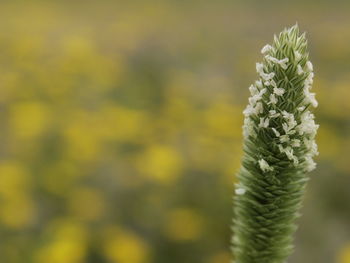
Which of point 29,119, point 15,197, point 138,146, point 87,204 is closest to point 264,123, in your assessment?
point 87,204

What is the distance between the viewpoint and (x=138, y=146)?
6.03m

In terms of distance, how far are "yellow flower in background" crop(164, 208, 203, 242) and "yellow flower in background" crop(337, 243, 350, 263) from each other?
1020mm

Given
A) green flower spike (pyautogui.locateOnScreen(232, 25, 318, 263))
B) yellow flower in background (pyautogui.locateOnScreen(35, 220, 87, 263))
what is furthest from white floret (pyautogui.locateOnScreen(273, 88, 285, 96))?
yellow flower in background (pyautogui.locateOnScreen(35, 220, 87, 263))

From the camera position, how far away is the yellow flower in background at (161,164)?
5.28 meters

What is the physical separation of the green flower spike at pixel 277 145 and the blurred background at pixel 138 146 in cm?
272

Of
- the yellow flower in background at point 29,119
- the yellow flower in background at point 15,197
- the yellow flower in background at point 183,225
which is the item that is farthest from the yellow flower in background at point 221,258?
the yellow flower in background at point 29,119

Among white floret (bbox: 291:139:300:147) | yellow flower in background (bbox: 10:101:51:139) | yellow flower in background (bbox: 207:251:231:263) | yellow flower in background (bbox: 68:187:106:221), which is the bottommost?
white floret (bbox: 291:139:300:147)

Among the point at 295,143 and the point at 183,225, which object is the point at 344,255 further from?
the point at 295,143

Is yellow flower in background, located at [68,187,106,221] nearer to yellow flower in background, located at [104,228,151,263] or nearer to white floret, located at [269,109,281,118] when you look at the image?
yellow flower in background, located at [104,228,151,263]

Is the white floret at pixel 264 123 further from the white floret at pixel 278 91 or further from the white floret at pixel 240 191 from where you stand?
the white floret at pixel 240 191

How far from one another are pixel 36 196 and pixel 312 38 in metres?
6.22

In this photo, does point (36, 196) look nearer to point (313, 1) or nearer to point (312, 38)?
point (312, 38)

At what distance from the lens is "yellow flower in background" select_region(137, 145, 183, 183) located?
5.28m

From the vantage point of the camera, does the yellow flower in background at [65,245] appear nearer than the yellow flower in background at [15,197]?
Yes
